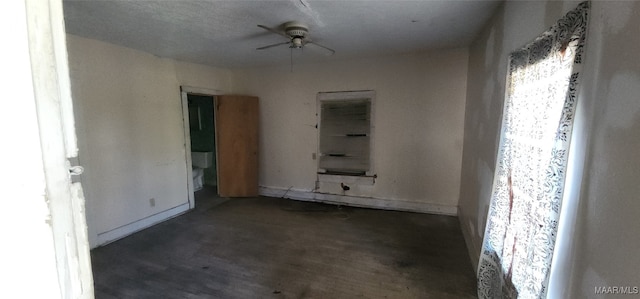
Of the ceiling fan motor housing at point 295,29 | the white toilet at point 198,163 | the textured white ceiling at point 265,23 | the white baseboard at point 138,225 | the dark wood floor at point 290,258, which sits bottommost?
the dark wood floor at point 290,258

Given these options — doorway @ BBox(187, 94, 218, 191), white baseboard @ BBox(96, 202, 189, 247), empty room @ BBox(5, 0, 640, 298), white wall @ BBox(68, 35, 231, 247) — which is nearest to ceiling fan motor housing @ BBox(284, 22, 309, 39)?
empty room @ BBox(5, 0, 640, 298)

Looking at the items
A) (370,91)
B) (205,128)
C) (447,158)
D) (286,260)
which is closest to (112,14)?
(286,260)

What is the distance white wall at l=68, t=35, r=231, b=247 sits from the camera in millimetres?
2869

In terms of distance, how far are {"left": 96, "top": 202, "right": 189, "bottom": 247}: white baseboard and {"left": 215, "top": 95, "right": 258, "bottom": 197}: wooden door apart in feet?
2.72

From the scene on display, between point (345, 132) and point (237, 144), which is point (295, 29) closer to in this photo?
point (345, 132)

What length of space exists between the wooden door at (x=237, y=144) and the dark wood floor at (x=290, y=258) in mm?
826

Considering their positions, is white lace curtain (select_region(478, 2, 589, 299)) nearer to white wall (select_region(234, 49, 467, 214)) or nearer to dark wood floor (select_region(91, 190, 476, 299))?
dark wood floor (select_region(91, 190, 476, 299))

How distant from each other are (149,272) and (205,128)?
363cm

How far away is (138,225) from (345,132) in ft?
10.3

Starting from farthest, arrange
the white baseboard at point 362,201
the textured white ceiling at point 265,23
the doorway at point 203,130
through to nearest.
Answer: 1. the doorway at point 203,130
2. the white baseboard at point 362,201
3. the textured white ceiling at point 265,23

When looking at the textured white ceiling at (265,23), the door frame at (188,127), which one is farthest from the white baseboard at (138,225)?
the textured white ceiling at (265,23)

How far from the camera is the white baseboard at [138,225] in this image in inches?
120

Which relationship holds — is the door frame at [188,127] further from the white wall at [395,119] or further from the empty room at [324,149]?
the white wall at [395,119]

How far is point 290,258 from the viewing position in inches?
107
